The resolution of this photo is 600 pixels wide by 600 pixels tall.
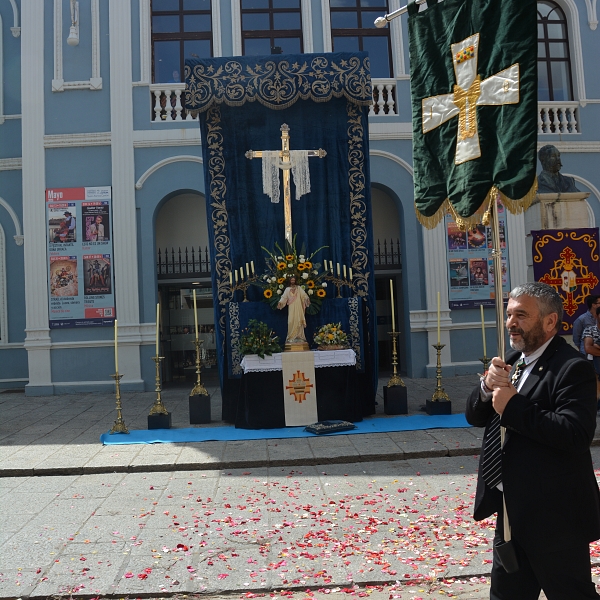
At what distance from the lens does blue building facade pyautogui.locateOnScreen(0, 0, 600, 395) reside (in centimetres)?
1381

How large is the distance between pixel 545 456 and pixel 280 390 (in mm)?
6296

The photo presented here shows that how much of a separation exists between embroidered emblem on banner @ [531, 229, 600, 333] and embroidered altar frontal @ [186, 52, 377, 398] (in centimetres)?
260

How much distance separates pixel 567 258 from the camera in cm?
828

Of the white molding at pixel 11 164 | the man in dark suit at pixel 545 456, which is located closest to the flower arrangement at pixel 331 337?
the man in dark suit at pixel 545 456

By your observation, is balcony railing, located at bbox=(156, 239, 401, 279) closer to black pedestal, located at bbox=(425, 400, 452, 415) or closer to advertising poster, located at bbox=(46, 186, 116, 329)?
advertising poster, located at bbox=(46, 186, 116, 329)

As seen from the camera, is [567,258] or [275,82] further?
[275,82]

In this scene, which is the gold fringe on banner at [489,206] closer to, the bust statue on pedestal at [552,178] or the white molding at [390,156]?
the bust statue on pedestal at [552,178]

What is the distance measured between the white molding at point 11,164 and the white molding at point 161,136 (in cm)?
273

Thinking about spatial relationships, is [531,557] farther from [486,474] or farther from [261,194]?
[261,194]

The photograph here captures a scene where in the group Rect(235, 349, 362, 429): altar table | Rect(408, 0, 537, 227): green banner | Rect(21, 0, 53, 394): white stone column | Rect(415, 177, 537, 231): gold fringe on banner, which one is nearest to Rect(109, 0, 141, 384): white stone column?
Rect(21, 0, 53, 394): white stone column

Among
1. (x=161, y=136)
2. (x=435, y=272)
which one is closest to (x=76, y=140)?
(x=161, y=136)

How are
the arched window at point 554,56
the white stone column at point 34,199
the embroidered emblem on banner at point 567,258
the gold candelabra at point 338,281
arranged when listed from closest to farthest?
the embroidered emblem on banner at point 567,258 < the gold candelabra at point 338,281 < the white stone column at point 34,199 < the arched window at point 554,56

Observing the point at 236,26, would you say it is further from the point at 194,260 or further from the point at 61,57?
the point at 194,260

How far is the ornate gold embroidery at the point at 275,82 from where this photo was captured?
32.0 feet
